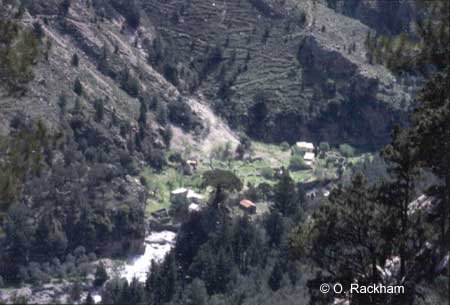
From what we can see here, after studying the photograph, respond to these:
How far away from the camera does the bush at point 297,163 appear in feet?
316

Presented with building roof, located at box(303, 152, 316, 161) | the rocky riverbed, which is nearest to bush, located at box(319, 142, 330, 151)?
building roof, located at box(303, 152, 316, 161)

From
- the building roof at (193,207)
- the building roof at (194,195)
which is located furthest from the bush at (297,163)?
the building roof at (193,207)

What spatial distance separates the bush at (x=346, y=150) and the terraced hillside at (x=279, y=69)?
4157 mm

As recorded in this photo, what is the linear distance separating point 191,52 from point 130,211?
4875 cm

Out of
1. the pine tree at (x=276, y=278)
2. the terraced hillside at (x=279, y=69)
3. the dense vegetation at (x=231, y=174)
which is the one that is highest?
the terraced hillside at (x=279, y=69)

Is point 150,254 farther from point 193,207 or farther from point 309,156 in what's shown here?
point 309,156

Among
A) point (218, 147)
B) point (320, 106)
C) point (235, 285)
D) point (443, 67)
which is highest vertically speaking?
point (320, 106)

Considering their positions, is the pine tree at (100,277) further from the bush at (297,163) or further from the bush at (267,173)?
the bush at (297,163)

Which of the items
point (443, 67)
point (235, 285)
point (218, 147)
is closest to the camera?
point (443, 67)

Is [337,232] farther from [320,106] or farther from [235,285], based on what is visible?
[320,106]

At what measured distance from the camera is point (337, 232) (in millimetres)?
23125

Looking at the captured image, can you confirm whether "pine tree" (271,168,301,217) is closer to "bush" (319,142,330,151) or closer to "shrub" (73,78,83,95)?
"shrub" (73,78,83,95)

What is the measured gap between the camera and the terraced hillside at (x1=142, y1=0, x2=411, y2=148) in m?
110

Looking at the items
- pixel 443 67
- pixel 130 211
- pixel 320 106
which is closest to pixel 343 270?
pixel 443 67
